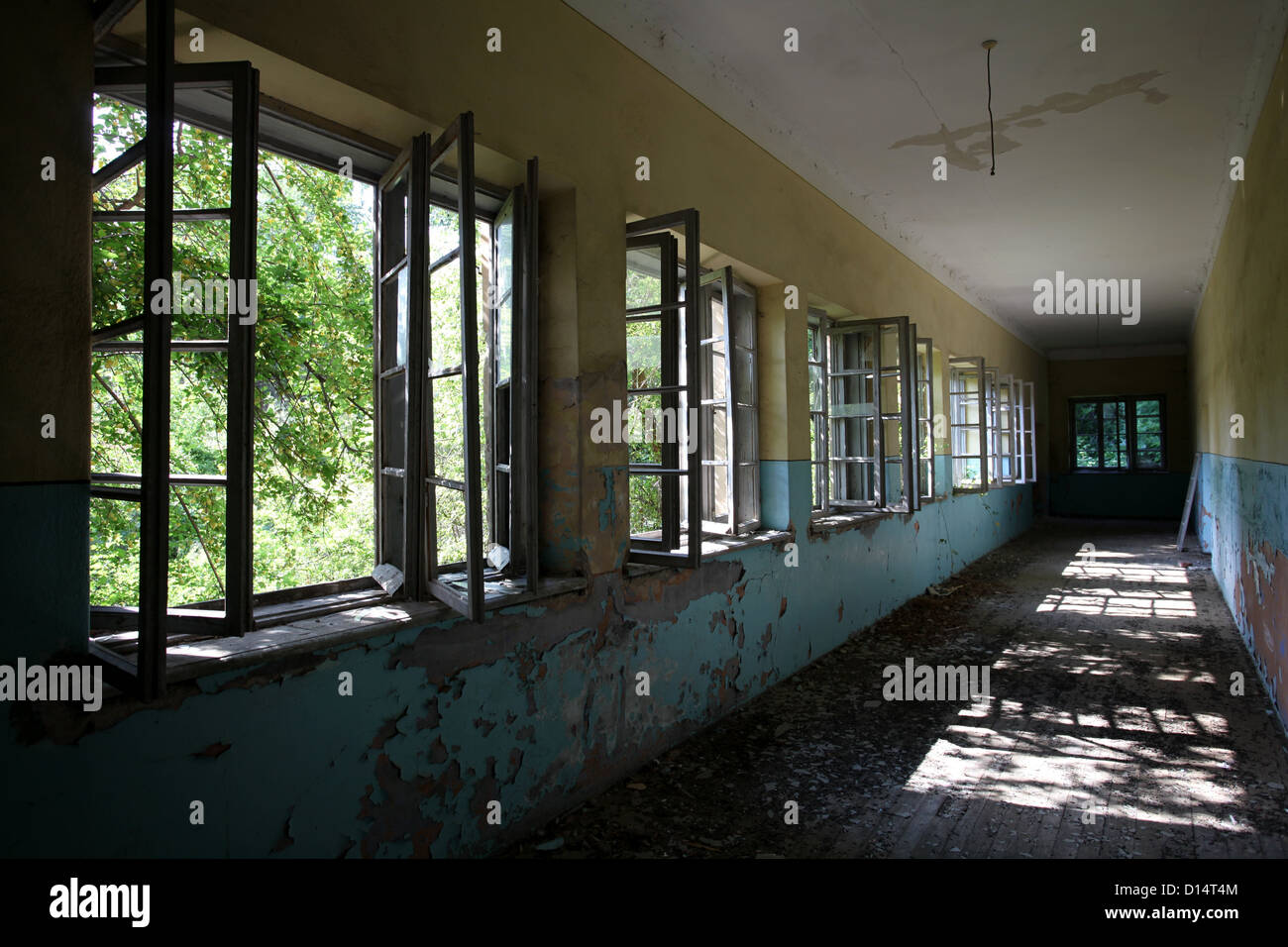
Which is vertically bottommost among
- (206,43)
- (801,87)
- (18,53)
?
(18,53)

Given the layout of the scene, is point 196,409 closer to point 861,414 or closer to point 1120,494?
point 861,414

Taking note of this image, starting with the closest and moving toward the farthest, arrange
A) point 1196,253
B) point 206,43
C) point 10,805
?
1. point 10,805
2. point 206,43
3. point 1196,253

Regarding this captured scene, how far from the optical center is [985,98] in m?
3.96

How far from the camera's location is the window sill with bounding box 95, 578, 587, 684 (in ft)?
5.41

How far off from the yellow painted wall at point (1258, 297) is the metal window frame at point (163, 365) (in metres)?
3.93

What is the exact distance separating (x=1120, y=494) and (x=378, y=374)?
1427 cm

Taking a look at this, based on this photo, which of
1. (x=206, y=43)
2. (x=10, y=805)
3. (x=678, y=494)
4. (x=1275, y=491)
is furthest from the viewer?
(x=1275, y=491)

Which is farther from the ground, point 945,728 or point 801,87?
point 801,87

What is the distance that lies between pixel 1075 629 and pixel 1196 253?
14.7 ft

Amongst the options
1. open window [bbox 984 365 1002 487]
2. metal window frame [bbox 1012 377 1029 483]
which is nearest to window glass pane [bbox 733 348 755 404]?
open window [bbox 984 365 1002 487]

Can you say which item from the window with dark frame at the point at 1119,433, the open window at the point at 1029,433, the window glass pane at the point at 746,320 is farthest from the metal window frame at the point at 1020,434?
the window glass pane at the point at 746,320
